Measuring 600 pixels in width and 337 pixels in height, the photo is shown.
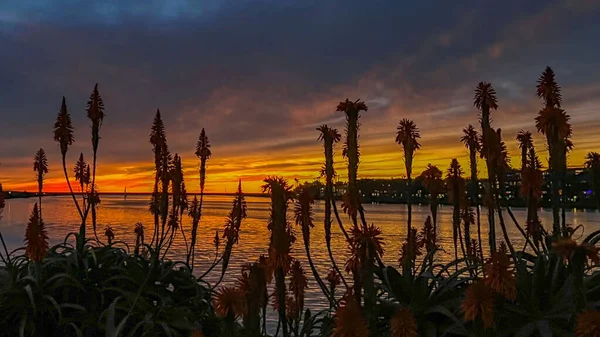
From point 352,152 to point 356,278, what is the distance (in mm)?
977

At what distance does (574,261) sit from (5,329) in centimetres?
514

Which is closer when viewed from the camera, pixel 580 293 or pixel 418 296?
pixel 580 293

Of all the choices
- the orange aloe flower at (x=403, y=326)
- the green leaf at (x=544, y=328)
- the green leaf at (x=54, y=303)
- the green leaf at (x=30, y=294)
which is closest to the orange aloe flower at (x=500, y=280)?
the orange aloe flower at (x=403, y=326)

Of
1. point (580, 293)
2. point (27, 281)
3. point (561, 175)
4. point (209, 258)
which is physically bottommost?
point (209, 258)

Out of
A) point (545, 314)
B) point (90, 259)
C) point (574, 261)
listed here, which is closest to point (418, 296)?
point (545, 314)

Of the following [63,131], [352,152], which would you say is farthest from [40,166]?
[352,152]

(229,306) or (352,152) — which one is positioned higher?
(352,152)

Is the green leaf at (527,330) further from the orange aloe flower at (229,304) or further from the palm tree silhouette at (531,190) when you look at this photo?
the orange aloe flower at (229,304)

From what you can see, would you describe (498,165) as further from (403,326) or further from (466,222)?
(403,326)

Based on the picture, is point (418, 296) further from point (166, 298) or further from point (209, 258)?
point (209, 258)

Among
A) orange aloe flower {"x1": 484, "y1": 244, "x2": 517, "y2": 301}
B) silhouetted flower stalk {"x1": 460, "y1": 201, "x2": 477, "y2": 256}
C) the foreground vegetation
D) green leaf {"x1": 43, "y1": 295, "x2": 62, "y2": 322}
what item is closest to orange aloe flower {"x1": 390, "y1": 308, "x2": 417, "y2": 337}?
the foreground vegetation

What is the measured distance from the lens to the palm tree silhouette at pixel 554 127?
3730 millimetres

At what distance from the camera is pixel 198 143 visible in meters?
7.46

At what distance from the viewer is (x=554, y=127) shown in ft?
12.3
